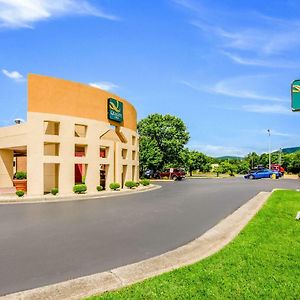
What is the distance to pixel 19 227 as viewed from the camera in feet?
41.3

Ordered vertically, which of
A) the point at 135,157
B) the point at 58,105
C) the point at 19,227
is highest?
the point at 58,105

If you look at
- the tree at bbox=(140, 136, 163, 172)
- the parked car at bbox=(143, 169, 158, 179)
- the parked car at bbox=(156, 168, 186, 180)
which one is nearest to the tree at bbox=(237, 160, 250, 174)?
the parked car at bbox=(143, 169, 158, 179)

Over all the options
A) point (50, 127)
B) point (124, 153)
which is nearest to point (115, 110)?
point (124, 153)

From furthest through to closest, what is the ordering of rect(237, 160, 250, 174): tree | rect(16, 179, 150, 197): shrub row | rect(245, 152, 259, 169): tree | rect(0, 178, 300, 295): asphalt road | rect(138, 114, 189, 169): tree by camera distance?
1. rect(245, 152, 259, 169): tree
2. rect(237, 160, 250, 174): tree
3. rect(138, 114, 189, 169): tree
4. rect(16, 179, 150, 197): shrub row
5. rect(0, 178, 300, 295): asphalt road

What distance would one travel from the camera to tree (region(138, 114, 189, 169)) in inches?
2397

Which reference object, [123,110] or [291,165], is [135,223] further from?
[291,165]

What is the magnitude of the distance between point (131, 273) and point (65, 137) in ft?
71.2

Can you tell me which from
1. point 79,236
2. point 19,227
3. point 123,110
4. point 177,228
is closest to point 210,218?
point 177,228

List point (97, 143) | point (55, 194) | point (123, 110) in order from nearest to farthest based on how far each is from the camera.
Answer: point (55, 194) < point (97, 143) < point (123, 110)

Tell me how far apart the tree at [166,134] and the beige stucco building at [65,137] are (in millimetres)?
26012

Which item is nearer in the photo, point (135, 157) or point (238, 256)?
point (238, 256)

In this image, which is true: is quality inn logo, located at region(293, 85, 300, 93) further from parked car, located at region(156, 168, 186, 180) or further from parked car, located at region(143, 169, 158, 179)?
parked car, located at region(143, 169, 158, 179)

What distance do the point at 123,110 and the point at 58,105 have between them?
366 inches

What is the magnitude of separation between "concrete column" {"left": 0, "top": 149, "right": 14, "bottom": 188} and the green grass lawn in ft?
88.3
